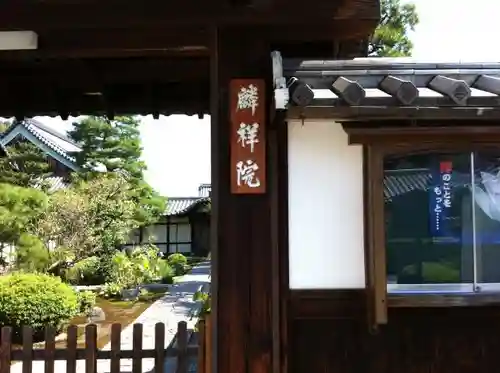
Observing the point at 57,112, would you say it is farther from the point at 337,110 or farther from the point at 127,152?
the point at 127,152

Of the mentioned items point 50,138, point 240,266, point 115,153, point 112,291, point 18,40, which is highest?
point 50,138

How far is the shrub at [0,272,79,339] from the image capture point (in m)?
10.9

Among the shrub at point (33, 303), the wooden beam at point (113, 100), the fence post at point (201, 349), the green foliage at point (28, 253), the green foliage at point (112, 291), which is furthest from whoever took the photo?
the green foliage at point (112, 291)

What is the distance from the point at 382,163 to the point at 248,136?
2.90 feet

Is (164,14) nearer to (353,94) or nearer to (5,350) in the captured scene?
(353,94)

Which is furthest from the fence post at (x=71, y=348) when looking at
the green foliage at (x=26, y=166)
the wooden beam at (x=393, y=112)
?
the green foliage at (x=26, y=166)

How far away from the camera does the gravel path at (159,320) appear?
8.09 metres

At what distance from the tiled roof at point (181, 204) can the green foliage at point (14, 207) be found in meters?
24.0

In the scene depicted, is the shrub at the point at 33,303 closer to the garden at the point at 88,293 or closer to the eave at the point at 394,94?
the garden at the point at 88,293

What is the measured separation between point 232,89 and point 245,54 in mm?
273

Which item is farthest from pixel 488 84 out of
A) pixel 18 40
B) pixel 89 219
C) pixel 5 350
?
pixel 89 219

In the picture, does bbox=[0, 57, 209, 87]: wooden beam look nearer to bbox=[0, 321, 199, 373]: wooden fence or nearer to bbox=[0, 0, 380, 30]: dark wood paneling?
bbox=[0, 0, 380, 30]: dark wood paneling

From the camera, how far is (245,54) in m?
3.92

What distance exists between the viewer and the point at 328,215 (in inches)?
151
